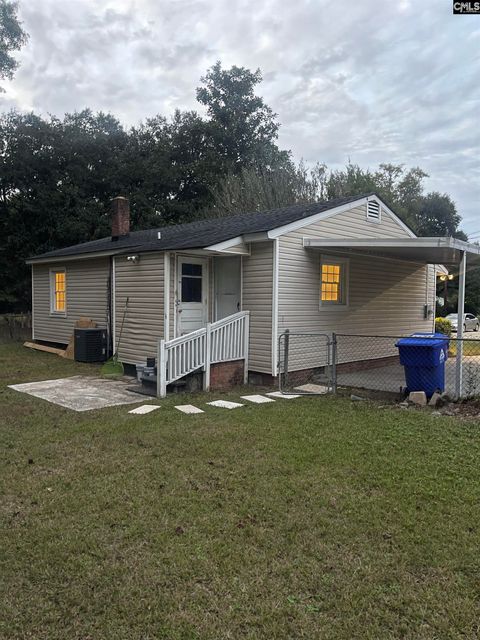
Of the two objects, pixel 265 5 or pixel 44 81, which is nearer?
pixel 265 5

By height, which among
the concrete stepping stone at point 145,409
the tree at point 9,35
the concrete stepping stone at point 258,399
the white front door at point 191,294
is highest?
the tree at point 9,35

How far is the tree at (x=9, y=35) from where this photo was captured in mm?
19344

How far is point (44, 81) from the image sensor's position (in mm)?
21234

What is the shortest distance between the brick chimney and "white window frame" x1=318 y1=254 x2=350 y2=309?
23.3 feet

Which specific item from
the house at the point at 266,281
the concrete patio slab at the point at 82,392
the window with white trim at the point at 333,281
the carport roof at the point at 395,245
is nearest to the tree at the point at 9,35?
the house at the point at 266,281

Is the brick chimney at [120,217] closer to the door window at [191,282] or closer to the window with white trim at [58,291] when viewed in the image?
the window with white trim at [58,291]

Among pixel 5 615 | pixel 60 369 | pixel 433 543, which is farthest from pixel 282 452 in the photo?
pixel 60 369

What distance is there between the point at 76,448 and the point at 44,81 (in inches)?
856

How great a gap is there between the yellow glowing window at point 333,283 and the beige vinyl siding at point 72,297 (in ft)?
16.8

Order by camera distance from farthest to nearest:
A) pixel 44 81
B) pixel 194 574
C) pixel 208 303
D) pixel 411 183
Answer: pixel 411 183 → pixel 44 81 → pixel 208 303 → pixel 194 574

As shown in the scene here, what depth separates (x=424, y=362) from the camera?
6.91 m

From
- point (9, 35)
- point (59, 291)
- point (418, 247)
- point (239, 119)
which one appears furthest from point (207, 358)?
point (239, 119)

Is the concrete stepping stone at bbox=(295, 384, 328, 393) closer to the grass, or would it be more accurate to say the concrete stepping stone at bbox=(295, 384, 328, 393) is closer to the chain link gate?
the chain link gate

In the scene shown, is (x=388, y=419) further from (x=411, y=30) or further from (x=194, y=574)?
(x=411, y=30)
